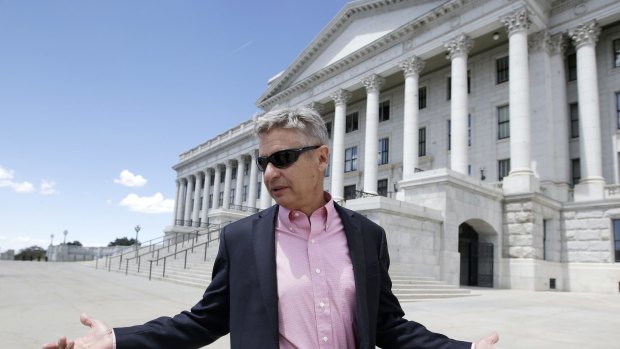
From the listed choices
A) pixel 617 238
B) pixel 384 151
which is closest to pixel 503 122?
pixel 617 238

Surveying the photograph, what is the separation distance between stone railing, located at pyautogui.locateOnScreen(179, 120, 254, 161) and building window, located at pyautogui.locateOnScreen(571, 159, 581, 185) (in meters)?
31.3

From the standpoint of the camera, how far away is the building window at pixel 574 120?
2411cm

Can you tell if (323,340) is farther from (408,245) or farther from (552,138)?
(552,138)

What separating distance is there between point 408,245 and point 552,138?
12.0 m

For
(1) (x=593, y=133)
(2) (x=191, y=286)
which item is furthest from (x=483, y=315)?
(1) (x=593, y=133)

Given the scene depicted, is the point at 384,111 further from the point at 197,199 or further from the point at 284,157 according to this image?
the point at 197,199

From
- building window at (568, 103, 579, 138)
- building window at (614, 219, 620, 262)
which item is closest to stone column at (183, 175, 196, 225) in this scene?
building window at (568, 103, 579, 138)

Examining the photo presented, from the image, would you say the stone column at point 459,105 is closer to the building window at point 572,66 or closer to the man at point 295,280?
the building window at point 572,66

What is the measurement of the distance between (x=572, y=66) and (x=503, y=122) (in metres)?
4.67

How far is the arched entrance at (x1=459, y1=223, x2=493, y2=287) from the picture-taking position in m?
20.2

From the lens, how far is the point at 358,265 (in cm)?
205

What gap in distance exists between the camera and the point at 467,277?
2169 centimetres

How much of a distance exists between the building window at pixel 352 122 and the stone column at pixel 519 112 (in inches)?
652

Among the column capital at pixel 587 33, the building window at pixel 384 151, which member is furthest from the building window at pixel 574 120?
the building window at pixel 384 151
